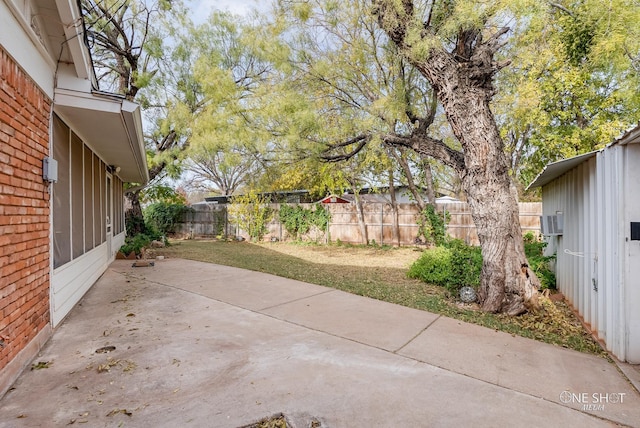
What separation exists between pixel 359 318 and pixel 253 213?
38.6 feet

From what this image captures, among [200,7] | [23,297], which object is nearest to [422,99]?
[23,297]

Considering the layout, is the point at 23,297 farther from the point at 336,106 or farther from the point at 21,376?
the point at 336,106

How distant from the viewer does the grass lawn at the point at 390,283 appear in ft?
13.9

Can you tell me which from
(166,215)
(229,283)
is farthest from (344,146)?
Answer: (166,215)

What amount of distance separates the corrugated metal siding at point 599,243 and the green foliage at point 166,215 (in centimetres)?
1650

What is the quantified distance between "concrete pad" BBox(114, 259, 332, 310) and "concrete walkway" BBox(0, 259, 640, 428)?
1.79 ft

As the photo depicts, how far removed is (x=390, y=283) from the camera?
6.86 metres

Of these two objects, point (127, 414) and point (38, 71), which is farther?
point (38, 71)

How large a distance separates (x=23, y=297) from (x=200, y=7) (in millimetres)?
12461

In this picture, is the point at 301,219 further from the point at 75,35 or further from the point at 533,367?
the point at 533,367

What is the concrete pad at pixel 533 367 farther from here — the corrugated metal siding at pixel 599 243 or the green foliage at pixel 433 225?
the green foliage at pixel 433 225

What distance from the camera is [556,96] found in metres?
8.88

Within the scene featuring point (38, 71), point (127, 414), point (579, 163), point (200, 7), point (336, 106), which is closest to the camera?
point (127, 414)

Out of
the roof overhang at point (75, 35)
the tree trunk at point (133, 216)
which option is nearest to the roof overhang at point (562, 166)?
the roof overhang at point (75, 35)
